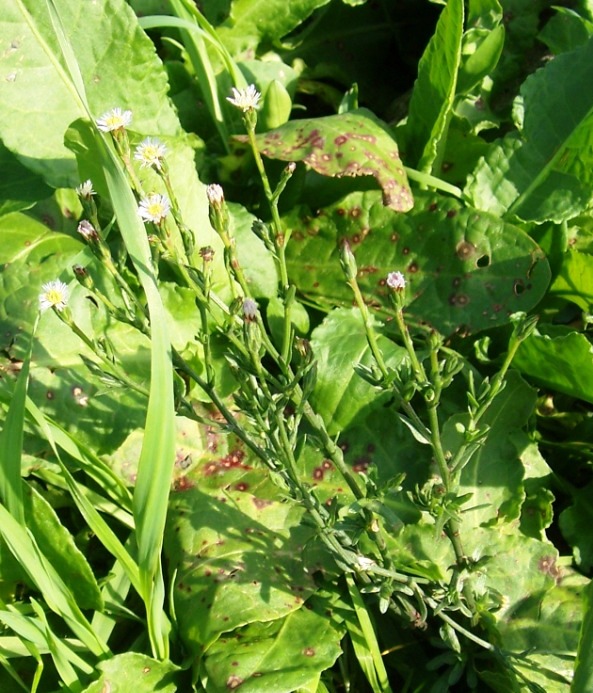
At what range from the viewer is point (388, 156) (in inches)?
97.3

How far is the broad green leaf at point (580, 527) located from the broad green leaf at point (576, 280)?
536 mm

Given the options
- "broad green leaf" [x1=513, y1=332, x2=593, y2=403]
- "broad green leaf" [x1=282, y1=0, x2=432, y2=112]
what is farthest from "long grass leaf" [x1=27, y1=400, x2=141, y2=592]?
"broad green leaf" [x1=282, y1=0, x2=432, y2=112]

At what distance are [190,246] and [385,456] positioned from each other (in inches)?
37.2

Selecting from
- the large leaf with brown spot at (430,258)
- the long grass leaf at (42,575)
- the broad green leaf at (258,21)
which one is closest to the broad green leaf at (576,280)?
the large leaf with brown spot at (430,258)

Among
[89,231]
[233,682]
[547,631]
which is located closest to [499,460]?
[547,631]

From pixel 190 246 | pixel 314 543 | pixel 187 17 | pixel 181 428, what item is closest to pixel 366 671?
pixel 314 543

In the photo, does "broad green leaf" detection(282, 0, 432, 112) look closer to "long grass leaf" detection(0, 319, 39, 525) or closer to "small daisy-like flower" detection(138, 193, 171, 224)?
"small daisy-like flower" detection(138, 193, 171, 224)

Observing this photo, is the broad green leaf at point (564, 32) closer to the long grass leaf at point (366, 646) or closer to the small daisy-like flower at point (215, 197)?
the small daisy-like flower at point (215, 197)

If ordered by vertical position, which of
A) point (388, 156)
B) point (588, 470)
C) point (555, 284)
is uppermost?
point (388, 156)

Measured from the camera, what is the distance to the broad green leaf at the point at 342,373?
220 cm

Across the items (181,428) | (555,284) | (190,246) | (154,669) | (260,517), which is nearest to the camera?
(190,246)

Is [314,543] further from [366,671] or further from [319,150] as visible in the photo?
[319,150]

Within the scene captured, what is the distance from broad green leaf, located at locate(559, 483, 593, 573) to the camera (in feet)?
7.24

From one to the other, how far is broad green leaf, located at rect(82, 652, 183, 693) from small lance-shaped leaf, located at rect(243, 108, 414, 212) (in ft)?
4.43
